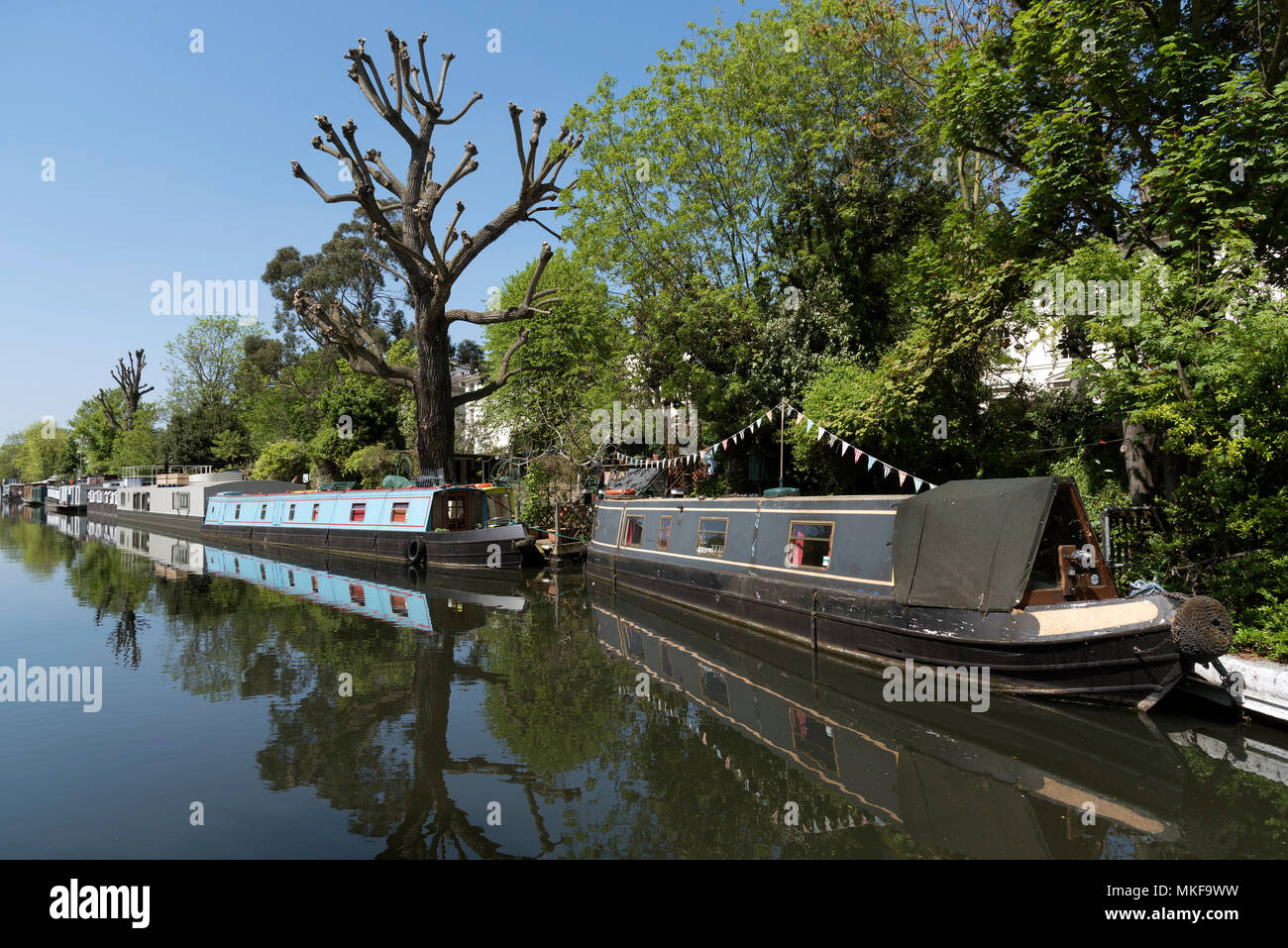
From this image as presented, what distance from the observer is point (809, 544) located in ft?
34.6

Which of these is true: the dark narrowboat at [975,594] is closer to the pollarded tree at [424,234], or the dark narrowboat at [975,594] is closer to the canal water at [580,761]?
the canal water at [580,761]

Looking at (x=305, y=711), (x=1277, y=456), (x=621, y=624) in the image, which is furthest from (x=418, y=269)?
(x=1277, y=456)

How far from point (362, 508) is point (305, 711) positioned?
15.5 m

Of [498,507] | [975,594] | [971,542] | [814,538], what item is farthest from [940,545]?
[498,507]

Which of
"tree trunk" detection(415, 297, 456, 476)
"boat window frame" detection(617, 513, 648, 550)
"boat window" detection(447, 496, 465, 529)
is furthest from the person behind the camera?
"boat window" detection(447, 496, 465, 529)

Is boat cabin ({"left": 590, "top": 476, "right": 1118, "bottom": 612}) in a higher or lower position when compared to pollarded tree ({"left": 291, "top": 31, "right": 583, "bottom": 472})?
lower

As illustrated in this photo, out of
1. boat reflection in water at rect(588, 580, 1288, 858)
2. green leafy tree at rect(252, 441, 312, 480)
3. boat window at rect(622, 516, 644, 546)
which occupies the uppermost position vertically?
green leafy tree at rect(252, 441, 312, 480)

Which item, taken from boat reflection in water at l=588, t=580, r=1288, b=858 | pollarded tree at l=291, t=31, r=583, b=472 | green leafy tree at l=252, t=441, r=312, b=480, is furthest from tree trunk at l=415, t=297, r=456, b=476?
green leafy tree at l=252, t=441, r=312, b=480

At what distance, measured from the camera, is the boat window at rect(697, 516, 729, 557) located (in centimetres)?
1272

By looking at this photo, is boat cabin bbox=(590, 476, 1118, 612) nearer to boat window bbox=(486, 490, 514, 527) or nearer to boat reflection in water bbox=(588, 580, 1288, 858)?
boat reflection in water bbox=(588, 580, 1288, 858)

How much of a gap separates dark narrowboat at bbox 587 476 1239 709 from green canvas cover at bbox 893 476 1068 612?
0.01 meters

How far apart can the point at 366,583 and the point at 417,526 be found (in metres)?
2.47

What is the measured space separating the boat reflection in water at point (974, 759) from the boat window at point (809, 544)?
1.51 meters

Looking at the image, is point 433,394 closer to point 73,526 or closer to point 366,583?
point 366,583
